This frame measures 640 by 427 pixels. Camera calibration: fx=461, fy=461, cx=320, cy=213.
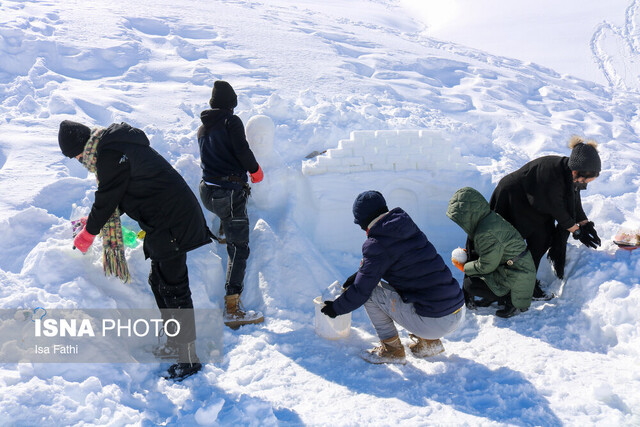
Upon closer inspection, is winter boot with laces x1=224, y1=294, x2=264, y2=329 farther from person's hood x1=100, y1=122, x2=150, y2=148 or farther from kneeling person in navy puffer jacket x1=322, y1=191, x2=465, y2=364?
person's hood x1=100, y1=122, x2=150, y2=148

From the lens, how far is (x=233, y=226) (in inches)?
144

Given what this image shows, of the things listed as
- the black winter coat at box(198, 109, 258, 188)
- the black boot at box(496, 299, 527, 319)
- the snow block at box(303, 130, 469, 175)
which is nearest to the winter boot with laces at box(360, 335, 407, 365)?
the black boot at box(496, 299, 527, 319)

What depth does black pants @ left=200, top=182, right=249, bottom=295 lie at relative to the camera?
143 inches

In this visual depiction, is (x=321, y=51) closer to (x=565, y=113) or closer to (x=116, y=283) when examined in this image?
(x=565, y=113)

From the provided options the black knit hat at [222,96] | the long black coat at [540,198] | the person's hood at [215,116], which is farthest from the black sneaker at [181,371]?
the long black coat at [540,198]

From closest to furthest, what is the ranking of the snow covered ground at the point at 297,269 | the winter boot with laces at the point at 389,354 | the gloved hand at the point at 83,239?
the snow covered ground at the point at 297,269
the gloved hand at the point at 83,239
the winter boot with laces at the point at 389,354

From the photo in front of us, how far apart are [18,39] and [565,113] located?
13632mm

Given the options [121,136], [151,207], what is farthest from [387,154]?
[121,136]

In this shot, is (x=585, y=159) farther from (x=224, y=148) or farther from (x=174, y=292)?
(x=174, y=292)

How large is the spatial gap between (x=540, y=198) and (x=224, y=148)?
8.29 feet

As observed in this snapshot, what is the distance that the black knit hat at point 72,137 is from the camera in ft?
8.61

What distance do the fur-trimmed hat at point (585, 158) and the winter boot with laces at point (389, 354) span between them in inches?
74.0

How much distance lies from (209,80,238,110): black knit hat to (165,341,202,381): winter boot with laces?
1.83m

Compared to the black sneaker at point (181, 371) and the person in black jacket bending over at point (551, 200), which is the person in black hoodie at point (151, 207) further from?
the person in black jacket bending over at point (551, 200)
